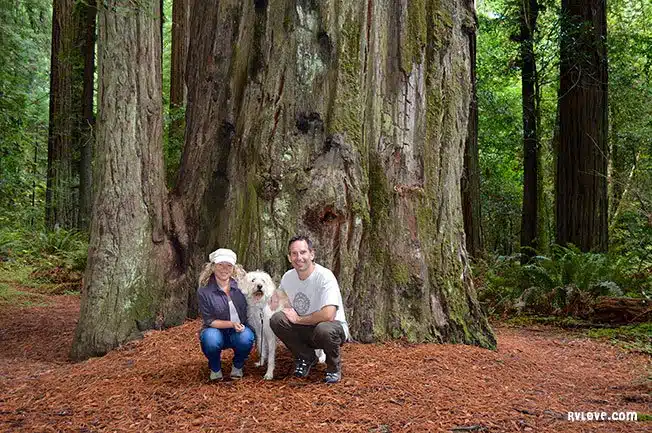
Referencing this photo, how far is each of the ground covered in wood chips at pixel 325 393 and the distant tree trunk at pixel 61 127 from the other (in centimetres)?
1135

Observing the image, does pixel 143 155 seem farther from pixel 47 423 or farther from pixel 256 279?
pixel 47 423

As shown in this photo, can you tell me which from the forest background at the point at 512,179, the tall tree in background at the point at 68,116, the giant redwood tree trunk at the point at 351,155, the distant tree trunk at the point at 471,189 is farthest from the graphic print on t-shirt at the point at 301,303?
the tall tree in background at the point at 68,116

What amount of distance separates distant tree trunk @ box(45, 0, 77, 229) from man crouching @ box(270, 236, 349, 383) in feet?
46.1

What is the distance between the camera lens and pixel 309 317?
4.93 m

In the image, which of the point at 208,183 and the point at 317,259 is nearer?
the point at 317,259

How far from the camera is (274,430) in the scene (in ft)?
13.2

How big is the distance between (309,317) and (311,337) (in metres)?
0.17

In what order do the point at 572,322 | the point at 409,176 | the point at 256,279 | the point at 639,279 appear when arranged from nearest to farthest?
the point at 256,279 → the point at 409,176 → the point at 572,322 → the point at 639,279

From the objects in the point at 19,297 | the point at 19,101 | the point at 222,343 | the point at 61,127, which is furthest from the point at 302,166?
the point at 61,127

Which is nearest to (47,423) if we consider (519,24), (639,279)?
(639,279)

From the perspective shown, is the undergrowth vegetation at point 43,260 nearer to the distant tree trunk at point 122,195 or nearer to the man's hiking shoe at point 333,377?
the distant tree trunk at point 122,195

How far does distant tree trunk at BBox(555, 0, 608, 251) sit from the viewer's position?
40.5ft

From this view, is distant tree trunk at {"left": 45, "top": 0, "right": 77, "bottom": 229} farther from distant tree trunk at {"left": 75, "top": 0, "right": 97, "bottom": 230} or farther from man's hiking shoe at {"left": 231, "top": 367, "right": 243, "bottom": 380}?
man's hiking shoe at {"left": 231, "top": 367, "right": 243, "bottom": 380}

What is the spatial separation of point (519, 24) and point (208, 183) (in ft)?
37.0
